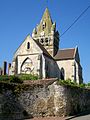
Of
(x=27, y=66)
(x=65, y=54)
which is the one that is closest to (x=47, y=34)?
(x=65, y=54)

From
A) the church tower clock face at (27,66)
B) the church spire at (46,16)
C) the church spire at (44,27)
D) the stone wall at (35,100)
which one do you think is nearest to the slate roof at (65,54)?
the church spire at (44,27)

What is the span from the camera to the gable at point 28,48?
5796 cm

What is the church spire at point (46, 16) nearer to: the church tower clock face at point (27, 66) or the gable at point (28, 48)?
the gable at point (28, 48)

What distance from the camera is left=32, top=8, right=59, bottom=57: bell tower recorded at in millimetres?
67475

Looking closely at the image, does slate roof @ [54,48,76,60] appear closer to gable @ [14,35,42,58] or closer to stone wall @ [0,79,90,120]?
gable @ [14,35,42,58]

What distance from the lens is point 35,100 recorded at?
2053 cm

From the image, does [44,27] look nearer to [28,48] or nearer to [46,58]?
[28,48]

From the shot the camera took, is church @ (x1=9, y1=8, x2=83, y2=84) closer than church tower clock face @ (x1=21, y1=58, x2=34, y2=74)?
Yes

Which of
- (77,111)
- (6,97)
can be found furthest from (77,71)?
(6,97)

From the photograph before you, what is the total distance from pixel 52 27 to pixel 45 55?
14123 mm

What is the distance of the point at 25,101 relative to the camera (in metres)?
19.8

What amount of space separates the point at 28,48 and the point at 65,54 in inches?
401

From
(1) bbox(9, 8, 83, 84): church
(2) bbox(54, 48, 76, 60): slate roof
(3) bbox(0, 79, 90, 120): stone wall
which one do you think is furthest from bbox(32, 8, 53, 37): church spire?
(3) bbox(0, 79, 90, 120): stone wall

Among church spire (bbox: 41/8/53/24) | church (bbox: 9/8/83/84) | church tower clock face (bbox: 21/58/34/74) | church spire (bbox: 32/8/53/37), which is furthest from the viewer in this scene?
church spire (bbox: 41/8/53/24)
